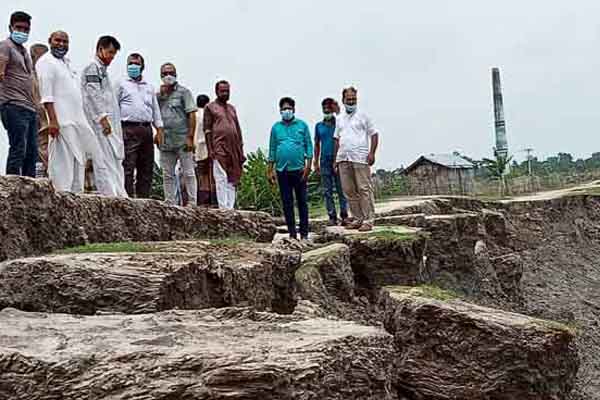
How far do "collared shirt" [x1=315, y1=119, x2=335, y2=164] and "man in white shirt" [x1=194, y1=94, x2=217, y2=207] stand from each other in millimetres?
1492

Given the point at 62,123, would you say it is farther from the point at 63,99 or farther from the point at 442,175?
the point at 442,175

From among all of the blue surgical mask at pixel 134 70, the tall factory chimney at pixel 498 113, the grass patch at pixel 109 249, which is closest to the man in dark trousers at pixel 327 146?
the blue surgical mask at pixel 134 70

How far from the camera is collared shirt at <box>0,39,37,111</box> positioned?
6156 millimetres

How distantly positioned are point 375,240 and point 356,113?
5.57 ft

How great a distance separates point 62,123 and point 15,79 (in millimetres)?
495

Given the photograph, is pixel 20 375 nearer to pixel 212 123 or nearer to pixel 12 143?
pixel 12 143

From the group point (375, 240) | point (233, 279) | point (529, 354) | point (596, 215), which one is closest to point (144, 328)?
point (233, 279)

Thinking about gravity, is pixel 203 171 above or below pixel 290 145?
below

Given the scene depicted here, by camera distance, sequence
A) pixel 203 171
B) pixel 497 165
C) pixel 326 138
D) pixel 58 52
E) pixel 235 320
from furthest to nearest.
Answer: pixel 497 165
pixel 326 138
pixel 203 171
pixel 58 52
pixel 235 320

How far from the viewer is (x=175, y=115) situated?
8.35 m

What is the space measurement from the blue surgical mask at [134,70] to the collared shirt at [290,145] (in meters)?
1.64

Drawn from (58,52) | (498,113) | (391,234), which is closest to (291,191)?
(391,234)

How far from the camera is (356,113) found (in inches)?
359

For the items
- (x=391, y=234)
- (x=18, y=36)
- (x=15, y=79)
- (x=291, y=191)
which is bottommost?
(x=391, y=234)
